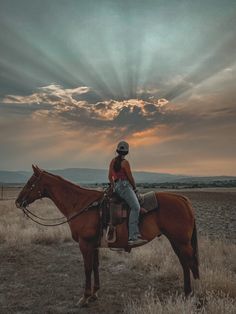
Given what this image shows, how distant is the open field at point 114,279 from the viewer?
705cm

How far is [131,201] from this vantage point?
7.57 meters

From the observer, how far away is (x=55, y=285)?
897 cm

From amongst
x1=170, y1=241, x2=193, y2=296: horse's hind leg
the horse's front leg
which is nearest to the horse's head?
the horse's front leg

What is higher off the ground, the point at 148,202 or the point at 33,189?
the point at 33,189

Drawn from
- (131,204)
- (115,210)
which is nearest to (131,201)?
(131,204)

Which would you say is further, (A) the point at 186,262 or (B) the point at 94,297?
(B) the point at 94,297

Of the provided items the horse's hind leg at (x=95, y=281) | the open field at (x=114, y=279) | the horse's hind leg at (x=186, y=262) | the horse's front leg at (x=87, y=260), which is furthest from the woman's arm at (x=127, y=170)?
the open field at (x=114, y=279)

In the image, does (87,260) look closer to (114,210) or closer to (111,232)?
(111,232)

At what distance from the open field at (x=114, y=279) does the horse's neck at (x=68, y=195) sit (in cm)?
188

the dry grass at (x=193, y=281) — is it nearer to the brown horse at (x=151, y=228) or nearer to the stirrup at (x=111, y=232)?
the brown horse at (x=151, y=228)

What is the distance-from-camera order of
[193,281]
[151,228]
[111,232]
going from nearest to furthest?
[111,232], [151,228], [193,281]

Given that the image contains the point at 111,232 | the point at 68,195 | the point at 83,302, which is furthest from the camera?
the point at 68,195

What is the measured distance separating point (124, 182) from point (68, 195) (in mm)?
1418

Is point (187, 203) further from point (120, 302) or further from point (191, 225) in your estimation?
point (120, 302)
